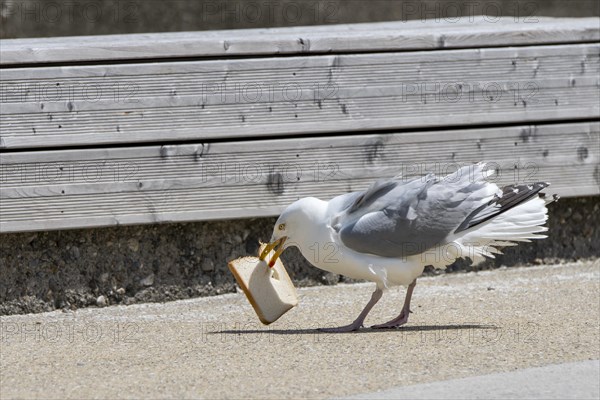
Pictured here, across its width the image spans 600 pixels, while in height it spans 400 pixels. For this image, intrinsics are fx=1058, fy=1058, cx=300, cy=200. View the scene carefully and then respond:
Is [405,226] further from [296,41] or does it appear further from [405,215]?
[296,41]

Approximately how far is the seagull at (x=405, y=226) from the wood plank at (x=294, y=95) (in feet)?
3.94

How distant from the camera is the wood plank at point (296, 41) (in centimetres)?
613

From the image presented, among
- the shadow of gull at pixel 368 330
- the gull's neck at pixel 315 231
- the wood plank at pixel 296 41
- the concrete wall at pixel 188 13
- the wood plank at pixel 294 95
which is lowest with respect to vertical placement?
the shadow of gull at pixel 368 330

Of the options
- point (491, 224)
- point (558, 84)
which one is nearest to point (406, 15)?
point (558, 84)

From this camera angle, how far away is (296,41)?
641 centimetres

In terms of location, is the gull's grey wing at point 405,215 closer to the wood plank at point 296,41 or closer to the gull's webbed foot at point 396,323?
the gull's webbed foot at point 396,323

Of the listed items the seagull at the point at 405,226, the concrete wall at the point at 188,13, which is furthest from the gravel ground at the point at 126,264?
the concrete wall at the point at 188,13

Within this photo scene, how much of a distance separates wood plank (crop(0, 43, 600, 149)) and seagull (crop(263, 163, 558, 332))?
1.20 meters

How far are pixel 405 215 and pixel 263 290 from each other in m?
0.81

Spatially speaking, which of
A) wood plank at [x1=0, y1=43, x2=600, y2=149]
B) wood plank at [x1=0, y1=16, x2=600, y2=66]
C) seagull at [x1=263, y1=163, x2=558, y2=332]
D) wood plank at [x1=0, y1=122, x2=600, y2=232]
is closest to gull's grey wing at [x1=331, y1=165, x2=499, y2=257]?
seagull at [x1=263, y1=163, x2=558, y2=332]

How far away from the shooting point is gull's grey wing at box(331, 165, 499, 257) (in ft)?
17.0

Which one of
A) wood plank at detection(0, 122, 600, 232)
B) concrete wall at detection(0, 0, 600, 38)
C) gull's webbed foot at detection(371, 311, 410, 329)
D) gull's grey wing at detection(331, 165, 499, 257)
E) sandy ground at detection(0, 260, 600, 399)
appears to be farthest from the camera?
concrete wall at detection(0, 0, 600, 38)

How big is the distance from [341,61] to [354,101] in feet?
0.84

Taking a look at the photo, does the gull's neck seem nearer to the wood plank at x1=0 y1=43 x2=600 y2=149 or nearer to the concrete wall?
the wood plank at x1=0 y1=43 x2=600 y2=149
